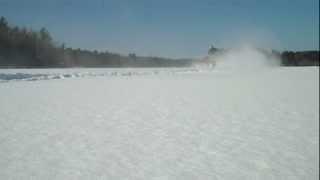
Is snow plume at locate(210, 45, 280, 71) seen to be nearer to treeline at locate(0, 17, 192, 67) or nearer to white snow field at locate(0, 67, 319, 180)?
treeline at locate(0, 17, 192, 67)

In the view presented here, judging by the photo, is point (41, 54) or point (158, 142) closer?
point (158, 142)

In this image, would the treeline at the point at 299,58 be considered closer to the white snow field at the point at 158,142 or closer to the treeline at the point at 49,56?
the treeline at the point at 49,56

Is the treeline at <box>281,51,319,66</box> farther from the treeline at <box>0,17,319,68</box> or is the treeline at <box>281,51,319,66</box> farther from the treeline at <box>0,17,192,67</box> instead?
the treeline at <box>0,17,192,67</box>

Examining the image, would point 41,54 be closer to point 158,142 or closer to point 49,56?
point 49,56

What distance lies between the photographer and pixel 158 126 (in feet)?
13.4

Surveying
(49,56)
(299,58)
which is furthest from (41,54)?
(299,58)

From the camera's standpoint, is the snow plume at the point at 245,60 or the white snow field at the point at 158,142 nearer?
the white snow field at the point at 158,142

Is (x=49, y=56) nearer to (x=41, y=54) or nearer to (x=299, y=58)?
(x=41, y=54)

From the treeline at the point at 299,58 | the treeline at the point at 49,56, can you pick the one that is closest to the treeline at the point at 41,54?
Result: the treeline at the point at 49,56

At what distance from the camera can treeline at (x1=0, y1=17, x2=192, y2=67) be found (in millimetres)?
17558

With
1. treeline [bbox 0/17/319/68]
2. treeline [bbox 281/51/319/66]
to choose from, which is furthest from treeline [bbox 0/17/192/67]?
treeline [bbox 281/51/319/66]

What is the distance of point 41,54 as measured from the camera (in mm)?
22766

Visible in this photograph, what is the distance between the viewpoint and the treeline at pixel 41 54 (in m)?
17.6

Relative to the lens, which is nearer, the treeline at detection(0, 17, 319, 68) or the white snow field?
the white snow field
